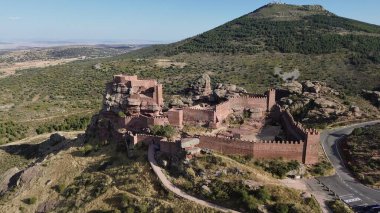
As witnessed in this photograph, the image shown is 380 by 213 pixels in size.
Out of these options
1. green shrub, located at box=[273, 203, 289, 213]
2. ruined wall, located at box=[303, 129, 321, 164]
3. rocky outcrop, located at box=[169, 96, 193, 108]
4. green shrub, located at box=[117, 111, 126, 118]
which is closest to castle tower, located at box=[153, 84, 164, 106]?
rocky outcrop, located at box=[169, 96, 193, 108]

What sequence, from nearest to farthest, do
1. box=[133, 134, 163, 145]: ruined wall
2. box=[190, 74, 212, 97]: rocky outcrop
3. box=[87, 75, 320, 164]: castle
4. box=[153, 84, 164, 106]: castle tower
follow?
1. box=[87, 75, 320, 164]: castle
2. box=[133, 134, 163, 145]: ruined wall
3. box=[153, 84, 164, 106]: castle tower
4. box=[190, 74, 212, 97]: rocky outcrop

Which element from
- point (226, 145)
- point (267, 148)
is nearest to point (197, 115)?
point (226, 145)

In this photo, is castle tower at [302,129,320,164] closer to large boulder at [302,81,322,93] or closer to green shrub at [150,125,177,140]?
green shrub at [150,125,177,140]

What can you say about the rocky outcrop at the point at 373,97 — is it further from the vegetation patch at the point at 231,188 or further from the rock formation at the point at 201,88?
the vegetation patch at the point at 231,188

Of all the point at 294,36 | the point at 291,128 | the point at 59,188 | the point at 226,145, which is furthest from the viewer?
the point at 294,36

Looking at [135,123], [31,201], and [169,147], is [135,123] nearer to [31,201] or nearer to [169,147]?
[169,147]

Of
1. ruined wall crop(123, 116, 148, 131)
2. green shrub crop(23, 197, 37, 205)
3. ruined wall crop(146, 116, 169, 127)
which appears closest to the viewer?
green shrub crop(23, 197, 37, 205)

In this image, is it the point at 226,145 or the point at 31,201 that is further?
the point at 31,201

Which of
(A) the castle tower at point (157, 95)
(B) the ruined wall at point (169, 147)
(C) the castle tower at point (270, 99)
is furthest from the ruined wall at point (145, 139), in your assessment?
(C) the castle tower at point (270, 99)
